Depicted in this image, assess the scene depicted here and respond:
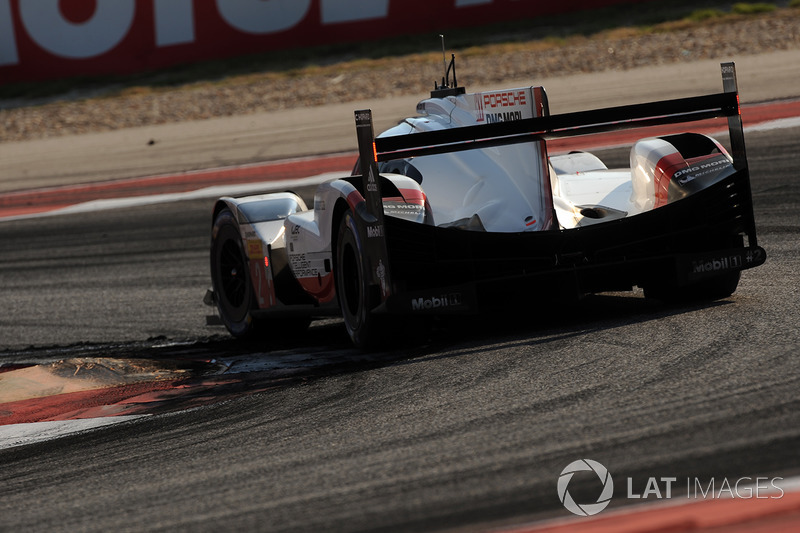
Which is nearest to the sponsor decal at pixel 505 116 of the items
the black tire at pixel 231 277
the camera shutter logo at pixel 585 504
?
the black tire at pixel 231 277

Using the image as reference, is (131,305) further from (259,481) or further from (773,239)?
(259,481)

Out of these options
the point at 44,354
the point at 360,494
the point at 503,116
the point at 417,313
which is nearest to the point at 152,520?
the point at 360,494

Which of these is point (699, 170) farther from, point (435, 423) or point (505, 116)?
point (435, 423)

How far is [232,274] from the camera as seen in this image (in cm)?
874

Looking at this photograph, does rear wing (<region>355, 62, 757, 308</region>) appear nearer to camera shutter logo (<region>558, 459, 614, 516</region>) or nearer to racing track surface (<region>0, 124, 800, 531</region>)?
racing track surface (<region>0, 124, 800, 531</region>)

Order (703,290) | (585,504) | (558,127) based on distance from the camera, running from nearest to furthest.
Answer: (585,504), (558,127), (703,290)

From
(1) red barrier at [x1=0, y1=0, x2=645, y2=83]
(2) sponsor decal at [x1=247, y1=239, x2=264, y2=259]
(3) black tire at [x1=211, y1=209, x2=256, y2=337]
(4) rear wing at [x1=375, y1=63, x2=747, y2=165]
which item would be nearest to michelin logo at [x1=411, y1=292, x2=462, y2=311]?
(4) rear wing at [x1=375, y1=63, x2=747, y2=165]

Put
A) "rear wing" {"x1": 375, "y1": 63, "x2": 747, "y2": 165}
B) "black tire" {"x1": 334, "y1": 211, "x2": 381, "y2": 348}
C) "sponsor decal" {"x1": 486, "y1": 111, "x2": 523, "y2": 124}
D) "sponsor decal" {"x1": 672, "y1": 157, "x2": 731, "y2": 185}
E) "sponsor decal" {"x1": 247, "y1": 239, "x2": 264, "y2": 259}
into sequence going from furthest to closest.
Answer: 1. "sponsor decal" {"x1": 247, "y1": 239, "x2": 264, "y2": 259}
2. "sponsor decal" {"x1": 486, "y1": 111, "x2": 523, "y2": 124}
3. "sponsor decal" {"x1": 672, "y1": 157, "x2": 731, "y2": 185}
4. "black tire" {"x1": 334, "y1": 211, "x2": 381, "y2": 348}
5. "rear wing" {"x1": 375, "y1": 63, "x2": 747, "y2": 165}

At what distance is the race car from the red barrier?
17.2 meters

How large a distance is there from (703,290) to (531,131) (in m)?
1.46

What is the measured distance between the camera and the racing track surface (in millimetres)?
3818

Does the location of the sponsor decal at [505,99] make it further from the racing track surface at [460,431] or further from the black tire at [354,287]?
the racing track surface at [460,431]

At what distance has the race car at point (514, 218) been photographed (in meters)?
6.38

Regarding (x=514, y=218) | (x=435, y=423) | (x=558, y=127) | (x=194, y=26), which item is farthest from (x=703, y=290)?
(x=194, y=26)
